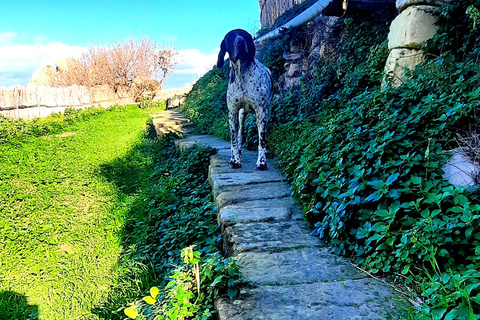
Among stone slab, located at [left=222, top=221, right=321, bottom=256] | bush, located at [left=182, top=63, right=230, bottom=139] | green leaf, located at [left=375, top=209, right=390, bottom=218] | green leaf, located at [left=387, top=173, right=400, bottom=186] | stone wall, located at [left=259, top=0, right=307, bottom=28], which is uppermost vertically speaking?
stone wall, located at [left=259, top=0, right=307, bottom=28]

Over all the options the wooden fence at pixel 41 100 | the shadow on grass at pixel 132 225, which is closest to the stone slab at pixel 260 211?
the shadow on grass at pixel 132 225

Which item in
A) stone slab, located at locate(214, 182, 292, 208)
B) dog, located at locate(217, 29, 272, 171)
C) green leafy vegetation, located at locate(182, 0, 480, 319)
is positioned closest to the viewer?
green leafy vegetation, located at locate(182, 0, 480, 319)

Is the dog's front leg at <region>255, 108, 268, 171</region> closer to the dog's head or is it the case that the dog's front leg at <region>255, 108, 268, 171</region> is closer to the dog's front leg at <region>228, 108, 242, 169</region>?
the dog's front leg at <region>228, 108, 242, 169</region>

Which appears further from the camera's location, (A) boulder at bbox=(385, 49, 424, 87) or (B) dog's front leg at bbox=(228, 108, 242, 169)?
(B) dog's front leg at bbox=(228, 108, 242, 169)

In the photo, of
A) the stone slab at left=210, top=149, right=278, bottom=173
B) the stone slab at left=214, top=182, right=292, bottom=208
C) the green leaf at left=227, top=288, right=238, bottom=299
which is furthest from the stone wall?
the green leaf at left=227, top=288, right=238, bottom=299

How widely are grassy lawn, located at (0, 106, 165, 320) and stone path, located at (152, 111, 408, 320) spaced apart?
1080mm

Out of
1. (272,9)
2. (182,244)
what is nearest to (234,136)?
(182,244)

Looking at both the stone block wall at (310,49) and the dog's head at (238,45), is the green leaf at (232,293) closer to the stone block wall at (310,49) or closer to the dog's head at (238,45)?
the dog's head at (238,45)

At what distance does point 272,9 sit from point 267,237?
39.0ft

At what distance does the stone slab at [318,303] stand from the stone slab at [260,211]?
3.14ft

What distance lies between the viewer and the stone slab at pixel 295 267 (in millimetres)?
1867

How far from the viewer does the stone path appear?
1562 mm

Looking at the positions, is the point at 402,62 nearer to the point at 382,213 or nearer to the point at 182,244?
the point at 382,213

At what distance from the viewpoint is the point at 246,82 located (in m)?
4.03
